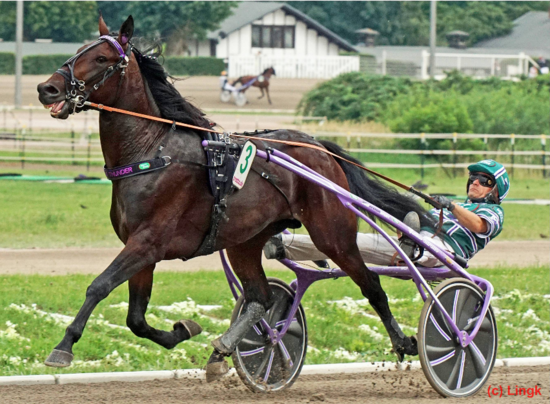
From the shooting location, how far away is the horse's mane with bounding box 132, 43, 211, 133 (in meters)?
4.87

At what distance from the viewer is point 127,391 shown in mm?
5027

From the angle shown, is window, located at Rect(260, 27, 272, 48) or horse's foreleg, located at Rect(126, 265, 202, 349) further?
window, located at Rect(260, 27, 272, 48)

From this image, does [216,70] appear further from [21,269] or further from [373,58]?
[21,269]

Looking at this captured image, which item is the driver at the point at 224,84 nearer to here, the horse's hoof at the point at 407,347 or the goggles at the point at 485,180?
the goggles at the point at 485,180

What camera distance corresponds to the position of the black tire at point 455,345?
5004 mm

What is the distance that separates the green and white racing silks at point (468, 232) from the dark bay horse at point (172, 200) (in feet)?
1.61

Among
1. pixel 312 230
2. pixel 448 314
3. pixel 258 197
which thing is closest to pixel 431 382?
pixel 448 314

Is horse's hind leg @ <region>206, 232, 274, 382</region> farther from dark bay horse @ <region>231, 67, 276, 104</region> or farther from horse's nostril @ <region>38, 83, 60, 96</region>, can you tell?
dark bay horse @ <region>231, 67, 276, 104</region>

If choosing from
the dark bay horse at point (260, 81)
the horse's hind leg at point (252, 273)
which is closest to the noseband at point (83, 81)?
the horse's hind leg at point (252, 273)

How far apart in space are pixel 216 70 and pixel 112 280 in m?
34.3

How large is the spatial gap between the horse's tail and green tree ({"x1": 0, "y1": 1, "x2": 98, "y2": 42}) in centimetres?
2685

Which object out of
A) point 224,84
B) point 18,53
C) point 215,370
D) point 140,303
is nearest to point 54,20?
point 224,84

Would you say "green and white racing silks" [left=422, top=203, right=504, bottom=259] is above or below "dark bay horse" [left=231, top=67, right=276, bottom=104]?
below

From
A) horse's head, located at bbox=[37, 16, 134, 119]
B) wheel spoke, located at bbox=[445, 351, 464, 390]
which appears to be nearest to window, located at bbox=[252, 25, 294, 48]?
wheel spoke, located at bbox=[445, 351, 464, 390]
